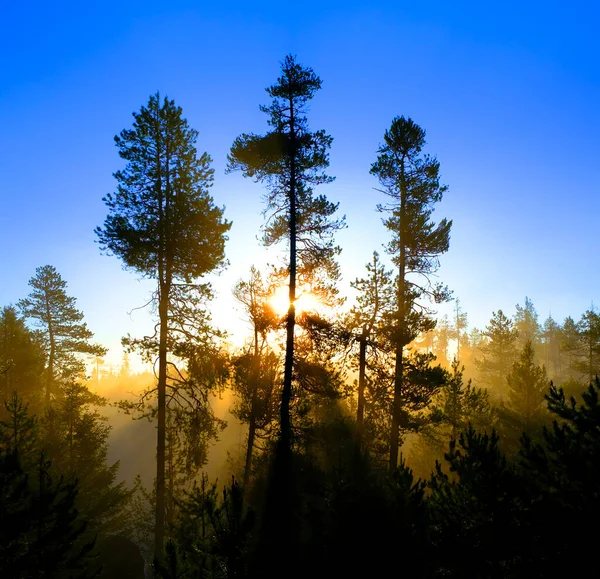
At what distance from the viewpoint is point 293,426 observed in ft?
41.1

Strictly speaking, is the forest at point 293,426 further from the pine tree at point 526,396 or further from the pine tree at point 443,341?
the pine tree at point 443,341

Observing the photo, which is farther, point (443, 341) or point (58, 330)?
point (443, 341)

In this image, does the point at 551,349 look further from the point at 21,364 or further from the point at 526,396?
the point at 21,364

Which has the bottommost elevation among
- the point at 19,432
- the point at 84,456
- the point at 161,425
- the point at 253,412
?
the point at 84,456

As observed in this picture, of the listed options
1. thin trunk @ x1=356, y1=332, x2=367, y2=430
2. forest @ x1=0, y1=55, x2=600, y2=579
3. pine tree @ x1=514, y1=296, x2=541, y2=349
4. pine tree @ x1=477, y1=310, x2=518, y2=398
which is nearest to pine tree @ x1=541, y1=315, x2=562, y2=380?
pine tree @ x1=514, y1=296, x2=541, y2=349

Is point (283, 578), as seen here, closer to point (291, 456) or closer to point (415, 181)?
point (291, 456)

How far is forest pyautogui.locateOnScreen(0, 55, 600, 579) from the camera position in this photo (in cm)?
629

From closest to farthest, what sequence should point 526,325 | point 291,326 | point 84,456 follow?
point 291,326, point 84,456, point 526,325

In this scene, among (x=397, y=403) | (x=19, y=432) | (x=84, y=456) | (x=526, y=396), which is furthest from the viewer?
(x=526, y=396)

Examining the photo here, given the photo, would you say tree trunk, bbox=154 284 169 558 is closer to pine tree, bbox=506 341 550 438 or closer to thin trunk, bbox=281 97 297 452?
thin trunk, bbox=281 97 297 452

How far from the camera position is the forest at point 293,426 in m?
6.29

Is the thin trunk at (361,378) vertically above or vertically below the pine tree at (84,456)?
above

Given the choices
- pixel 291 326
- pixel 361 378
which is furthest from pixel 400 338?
pixel 291 326

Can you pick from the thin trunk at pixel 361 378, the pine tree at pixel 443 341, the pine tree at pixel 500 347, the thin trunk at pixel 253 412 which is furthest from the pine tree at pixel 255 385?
the pine tree at pixel 443 341
